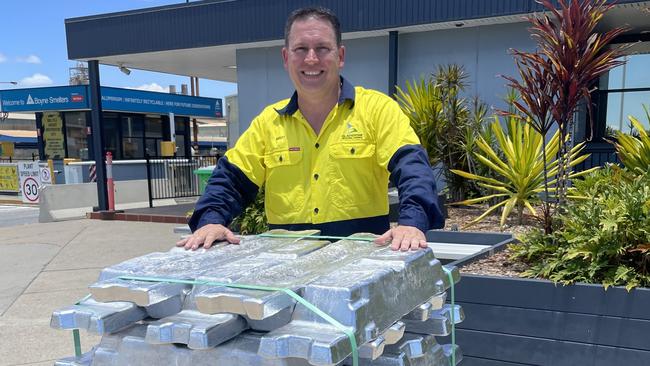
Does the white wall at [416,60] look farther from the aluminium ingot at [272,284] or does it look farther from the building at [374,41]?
the aluminium ingot at [272,284]

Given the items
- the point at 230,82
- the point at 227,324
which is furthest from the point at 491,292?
the point at 230,82

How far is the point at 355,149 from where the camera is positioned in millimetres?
1995

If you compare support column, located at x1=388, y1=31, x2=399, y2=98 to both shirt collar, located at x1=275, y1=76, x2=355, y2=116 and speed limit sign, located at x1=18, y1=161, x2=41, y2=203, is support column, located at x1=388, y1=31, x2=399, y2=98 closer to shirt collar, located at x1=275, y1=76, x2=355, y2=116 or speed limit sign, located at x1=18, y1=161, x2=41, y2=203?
shirt collar, located at x1=275, y1=76, x2=355, y2=116

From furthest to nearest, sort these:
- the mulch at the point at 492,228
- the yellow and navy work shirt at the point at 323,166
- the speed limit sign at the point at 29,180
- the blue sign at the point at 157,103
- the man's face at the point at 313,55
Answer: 1. the blue sign at the point at 157,103
2. the speed limit sign at the point at 29,180
3. the mulch at the point at 492,228
4. the yellow and navy work shirt at the point at 323,166
5. the man's face at the point at 313,55

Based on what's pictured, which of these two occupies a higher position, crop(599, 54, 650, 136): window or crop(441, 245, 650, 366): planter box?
crop(599, 54, 650, 136): window

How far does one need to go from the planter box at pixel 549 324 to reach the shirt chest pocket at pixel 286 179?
52.3 inches

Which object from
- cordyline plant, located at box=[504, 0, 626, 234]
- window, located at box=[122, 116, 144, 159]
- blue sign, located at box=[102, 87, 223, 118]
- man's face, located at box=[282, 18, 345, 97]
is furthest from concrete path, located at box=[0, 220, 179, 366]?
window, located at box=[122, 116, 144, 159]

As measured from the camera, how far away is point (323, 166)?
2.04 metres

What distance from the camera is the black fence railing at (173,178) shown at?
13570 millimetres

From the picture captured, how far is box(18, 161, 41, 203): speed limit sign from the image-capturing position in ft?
47.5

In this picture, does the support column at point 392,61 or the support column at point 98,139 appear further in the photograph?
the support column at point 98,139

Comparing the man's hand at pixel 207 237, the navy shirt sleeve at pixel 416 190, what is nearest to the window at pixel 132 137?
the man's hand at pixel 207 237

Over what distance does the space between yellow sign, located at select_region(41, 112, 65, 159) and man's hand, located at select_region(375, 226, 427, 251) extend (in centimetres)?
2077

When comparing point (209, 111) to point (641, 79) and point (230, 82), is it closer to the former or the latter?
point (230, 82)
